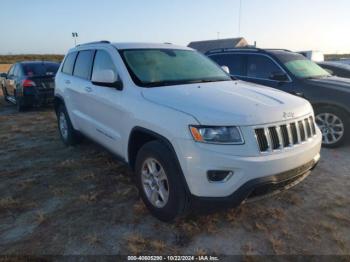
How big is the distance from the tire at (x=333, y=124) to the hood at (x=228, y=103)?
248 centimetres

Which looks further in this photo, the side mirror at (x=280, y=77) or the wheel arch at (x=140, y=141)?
the side mirror at (x=280, y=77)

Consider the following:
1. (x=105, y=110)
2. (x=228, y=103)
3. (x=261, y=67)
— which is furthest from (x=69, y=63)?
(x=261, y=67)

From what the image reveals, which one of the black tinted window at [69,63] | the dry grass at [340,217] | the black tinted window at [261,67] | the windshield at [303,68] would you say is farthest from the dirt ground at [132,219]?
the black tinted window at [261,67]

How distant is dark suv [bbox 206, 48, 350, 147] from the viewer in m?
5.34

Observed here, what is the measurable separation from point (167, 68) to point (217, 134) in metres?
1.50

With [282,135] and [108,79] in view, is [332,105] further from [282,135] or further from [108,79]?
[108,79]

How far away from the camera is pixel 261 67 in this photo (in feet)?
20.6

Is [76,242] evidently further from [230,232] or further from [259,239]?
[259,239]

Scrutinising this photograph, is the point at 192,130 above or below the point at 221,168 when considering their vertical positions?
above

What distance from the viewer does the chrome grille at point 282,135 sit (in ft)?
8.68

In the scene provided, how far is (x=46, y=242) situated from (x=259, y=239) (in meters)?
1.98

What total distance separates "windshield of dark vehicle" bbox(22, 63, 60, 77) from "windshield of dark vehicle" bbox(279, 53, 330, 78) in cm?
673

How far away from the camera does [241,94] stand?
3176 millimetres

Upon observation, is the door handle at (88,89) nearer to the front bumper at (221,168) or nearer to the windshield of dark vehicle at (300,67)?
the front bumper at (221,168)
